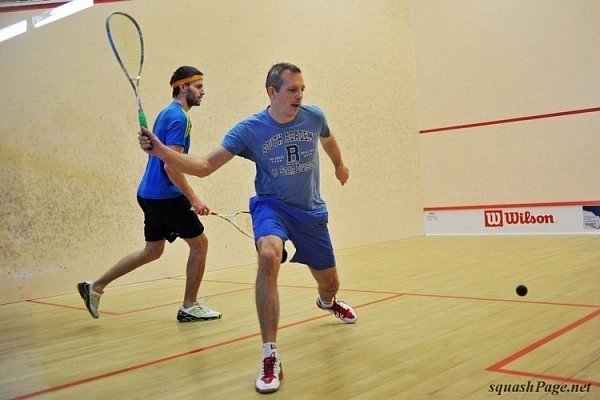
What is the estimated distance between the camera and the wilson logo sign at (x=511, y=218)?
5996 millimetres

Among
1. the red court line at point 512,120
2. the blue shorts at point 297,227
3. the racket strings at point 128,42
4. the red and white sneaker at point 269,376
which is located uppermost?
the racket strings at point 128,42

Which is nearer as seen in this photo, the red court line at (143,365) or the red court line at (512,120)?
the red court line at (143,365)

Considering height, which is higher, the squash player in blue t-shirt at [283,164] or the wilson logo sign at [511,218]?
the squash player in blue t-shirt at [283,164]

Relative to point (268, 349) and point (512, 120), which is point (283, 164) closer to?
point (268, 349)

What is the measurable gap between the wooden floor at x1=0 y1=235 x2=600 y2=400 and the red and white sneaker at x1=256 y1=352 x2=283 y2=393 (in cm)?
3

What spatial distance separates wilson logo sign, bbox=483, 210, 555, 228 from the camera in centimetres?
600

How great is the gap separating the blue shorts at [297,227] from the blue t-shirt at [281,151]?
0.03m

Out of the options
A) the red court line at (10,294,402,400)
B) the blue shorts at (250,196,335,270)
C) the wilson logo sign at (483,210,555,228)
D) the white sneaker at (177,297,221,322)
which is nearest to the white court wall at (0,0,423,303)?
the wilson logo sign at (483,210,555,228)

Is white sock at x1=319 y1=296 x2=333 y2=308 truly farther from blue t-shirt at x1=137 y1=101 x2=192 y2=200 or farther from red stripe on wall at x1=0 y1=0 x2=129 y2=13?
red stripe on wall at x1=0 y1=0 x2=129 y2=13

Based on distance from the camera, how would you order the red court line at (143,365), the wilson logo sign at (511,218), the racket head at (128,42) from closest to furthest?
the red court line at (143,365) → the racket head at (128,42) → the wilson logo sign at (511,218)

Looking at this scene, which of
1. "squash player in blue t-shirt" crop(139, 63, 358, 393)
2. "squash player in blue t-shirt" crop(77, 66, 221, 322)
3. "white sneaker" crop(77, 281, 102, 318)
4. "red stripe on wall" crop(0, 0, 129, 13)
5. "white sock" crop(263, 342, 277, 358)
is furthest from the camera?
"red stripe on wall" crop(0, 0, 129, 13)

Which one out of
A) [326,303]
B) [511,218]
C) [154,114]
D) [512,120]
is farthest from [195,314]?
[512,120]

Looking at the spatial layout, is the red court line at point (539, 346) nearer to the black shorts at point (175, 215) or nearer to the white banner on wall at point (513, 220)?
the black shorts at point (175, 215)

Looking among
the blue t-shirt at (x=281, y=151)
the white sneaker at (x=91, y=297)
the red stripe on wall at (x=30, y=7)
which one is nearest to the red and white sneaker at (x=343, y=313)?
the blue t-shirt at (x=281, y=151)
